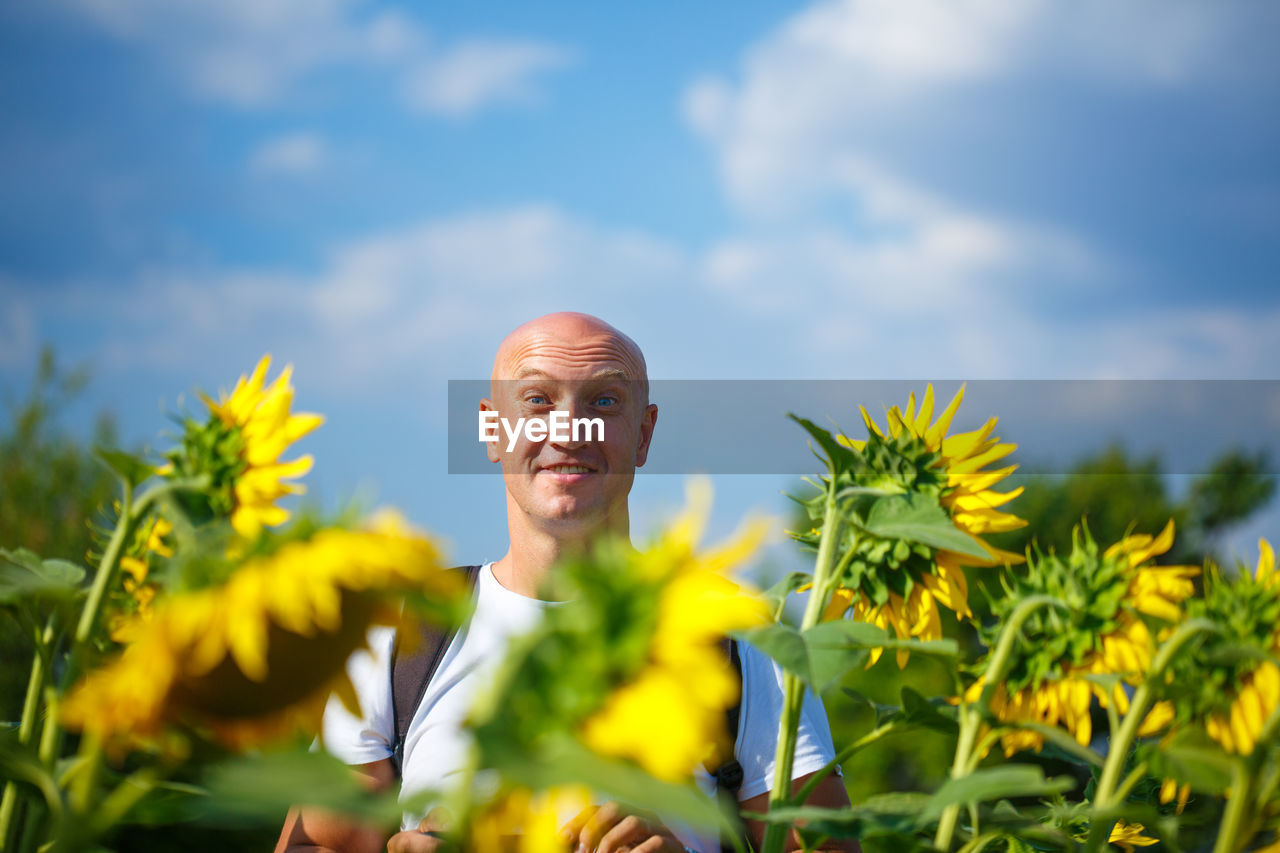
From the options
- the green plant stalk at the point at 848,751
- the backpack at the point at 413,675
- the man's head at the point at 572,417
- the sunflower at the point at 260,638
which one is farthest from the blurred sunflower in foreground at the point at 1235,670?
the man's head at the point at 572,417

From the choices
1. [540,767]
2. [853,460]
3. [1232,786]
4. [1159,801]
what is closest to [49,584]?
[540,767]

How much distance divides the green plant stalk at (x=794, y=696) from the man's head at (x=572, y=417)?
1.53 metres

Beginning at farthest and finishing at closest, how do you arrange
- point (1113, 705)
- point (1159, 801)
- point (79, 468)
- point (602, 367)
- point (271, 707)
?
point (79, 468), point (602, 367), point (1159, 801), point (1113, 705), point (271, 707)

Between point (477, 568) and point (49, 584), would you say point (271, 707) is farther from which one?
point (477, 568)

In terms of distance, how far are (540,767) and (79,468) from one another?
14.3 metres

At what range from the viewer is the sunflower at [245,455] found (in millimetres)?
802

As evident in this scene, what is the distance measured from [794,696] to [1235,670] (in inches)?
15.0

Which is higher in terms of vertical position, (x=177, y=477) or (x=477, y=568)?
(x=177, y=477)

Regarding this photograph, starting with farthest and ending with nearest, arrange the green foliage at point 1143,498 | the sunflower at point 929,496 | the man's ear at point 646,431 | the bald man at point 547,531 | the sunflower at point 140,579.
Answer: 1. the green foliage at point 1143,498
2. the man's ear at point 646,431
3. the bald man at point 547,531
4. the sunflower at point 929,496
5. the sunflower at point 140,579

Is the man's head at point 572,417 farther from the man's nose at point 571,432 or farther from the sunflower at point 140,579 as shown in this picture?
the sunflower at point 140,579

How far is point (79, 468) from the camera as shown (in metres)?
13.0

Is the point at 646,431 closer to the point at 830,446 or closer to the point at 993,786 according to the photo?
the point at 830,446

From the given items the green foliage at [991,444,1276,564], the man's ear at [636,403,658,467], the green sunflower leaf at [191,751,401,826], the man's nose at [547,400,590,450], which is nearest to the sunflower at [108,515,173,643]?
the green sunflower leaf at [191,751,401,826]

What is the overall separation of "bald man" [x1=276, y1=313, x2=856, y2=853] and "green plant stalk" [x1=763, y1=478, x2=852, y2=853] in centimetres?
101
